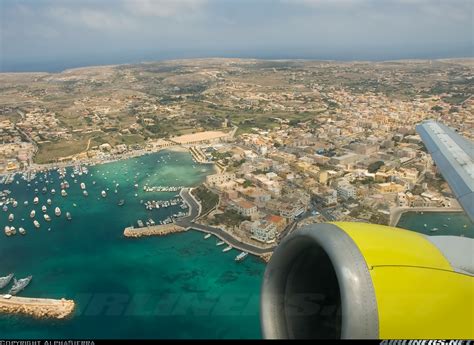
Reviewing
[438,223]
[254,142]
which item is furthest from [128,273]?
[254,142]

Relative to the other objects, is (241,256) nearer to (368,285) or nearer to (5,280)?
(5,280)

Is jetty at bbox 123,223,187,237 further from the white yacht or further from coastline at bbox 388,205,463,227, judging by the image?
coastline at bbox 388,205,463,227

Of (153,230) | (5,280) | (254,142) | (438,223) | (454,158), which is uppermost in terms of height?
(454,158)

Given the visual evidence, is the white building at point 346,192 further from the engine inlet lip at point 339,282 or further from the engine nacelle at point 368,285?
the engine inlet lip at point 339,282

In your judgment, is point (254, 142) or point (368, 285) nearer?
point (368, 285)

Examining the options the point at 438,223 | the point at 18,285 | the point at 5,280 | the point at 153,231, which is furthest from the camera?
the point at 153,231

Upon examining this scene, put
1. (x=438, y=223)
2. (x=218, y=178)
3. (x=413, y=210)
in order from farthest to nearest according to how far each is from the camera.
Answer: (x=218, y=178) → (x=413, y=210) → (x=438, y=223)

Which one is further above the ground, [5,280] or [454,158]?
[454,158]

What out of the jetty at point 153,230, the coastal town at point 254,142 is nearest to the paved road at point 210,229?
the coastal town at point 254,142
